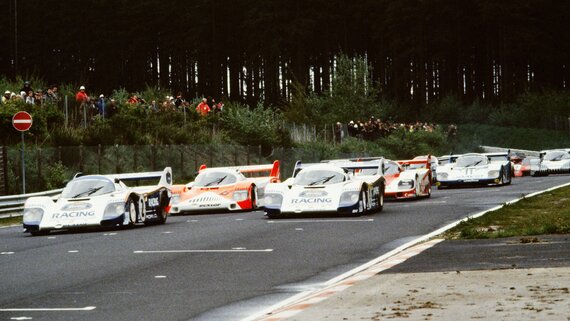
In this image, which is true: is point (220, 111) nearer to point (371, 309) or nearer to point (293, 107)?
point (293, 107)

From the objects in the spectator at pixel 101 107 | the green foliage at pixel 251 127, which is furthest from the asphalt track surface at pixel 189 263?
the green foliage at pixel 251 127

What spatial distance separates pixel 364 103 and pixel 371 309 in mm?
62034

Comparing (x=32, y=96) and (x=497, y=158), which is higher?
(x=32, y=96)

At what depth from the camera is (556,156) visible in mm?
55375

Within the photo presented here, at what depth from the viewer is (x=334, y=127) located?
6184 centimetres

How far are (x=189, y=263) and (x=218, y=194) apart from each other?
46.4 ft

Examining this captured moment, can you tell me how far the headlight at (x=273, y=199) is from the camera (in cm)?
2542

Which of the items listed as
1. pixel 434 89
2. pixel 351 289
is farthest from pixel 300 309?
pixel 434 89

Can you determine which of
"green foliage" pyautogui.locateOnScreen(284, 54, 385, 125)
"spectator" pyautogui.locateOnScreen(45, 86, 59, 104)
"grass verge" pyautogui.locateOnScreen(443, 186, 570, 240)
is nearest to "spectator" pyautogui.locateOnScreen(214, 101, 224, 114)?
"spectator" pyautogui.locateOnScreen(45, 86, 59, 104)

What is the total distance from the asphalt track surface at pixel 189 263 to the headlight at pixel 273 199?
0.55m

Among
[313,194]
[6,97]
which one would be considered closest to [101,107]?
[6,97]

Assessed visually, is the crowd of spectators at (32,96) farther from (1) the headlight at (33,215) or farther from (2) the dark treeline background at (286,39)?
(2) the dark treeline background at (286,39)

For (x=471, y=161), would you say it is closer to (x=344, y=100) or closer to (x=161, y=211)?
(x=161, y=211)

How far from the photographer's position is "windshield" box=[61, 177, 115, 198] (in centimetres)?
2359
